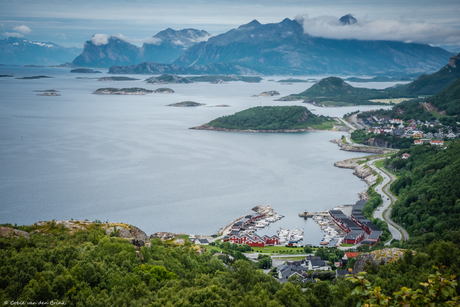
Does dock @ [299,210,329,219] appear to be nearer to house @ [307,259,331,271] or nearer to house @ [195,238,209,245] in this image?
house @ [195,238,209,245]

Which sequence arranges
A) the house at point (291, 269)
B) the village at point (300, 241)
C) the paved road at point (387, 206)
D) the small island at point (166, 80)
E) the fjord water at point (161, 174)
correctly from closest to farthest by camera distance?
1. the house at point (291, 269)
2. the village at point (300, 241)
3. the paved road at point (387, 206)
4. the fjord water at point (161, 174)
5. the small island at point (166, 80)

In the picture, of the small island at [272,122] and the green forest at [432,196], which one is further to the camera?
the small island at [272,122]

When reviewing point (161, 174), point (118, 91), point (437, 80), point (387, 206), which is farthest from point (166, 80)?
point (387, 206)

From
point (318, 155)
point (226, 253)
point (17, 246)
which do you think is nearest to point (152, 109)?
point (318, 155)

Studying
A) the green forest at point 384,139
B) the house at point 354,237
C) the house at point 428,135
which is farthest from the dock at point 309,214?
the house at point 428,135

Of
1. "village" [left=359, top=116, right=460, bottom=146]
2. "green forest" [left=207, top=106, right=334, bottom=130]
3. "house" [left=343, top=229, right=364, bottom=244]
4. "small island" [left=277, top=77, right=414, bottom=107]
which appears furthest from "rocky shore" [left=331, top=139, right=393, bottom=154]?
"small island" [left=277, top=77, right=414, bottom=107]

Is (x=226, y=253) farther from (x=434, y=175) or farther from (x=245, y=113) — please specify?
(x=245, y=113)

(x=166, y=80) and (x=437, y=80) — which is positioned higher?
(x=437, y=80)

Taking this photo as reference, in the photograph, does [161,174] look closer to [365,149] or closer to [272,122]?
[365,149]

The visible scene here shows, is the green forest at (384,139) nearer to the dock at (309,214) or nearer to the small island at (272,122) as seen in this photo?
the small island at (272,122)
